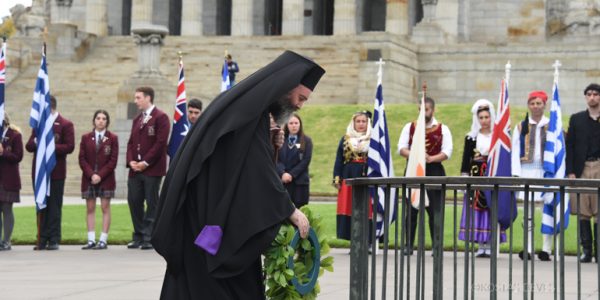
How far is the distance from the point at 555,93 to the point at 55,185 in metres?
6.51

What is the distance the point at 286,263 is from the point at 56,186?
416 inches

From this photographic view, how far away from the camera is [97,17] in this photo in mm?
60438

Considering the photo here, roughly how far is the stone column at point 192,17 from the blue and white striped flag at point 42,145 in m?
40.0

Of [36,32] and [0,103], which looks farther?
[36,32]

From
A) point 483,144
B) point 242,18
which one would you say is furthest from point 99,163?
point 242,18

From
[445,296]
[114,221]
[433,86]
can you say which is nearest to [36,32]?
[433,86]

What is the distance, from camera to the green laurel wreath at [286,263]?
8.07 m

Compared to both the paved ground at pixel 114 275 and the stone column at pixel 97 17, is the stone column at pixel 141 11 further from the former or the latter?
the paved ground at pixel 114 275

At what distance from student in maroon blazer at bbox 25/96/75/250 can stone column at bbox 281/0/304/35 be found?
122ft

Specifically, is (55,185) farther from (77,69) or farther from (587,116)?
(77,69)

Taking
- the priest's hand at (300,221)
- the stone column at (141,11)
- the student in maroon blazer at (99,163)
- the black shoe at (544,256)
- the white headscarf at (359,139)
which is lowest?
the black shoe at (544,256)

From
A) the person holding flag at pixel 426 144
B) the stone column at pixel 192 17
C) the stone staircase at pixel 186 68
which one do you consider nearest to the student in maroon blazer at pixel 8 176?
the person holding flag at pixel 426 144

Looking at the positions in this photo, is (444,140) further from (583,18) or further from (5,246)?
(583,18)

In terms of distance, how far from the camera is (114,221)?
72.1 ft
